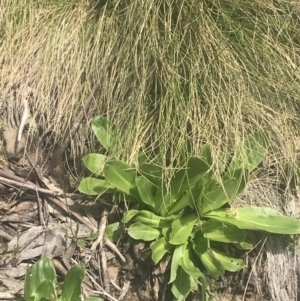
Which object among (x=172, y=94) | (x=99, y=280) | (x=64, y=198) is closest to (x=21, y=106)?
(x=64, y=198)

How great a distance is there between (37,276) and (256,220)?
65cm

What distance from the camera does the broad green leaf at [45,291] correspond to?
4.52ft

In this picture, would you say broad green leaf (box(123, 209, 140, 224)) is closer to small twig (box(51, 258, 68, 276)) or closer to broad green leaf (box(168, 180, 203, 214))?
broad green leaf (box(168, 180, 203, 214))

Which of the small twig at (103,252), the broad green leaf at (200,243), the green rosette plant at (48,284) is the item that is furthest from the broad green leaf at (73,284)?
the broad green leaf at (200,243)

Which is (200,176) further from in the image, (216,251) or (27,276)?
(27,276)

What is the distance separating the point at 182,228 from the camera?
4.89 ft

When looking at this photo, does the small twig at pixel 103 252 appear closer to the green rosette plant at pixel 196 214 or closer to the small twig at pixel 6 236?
the green rosette plant at pixel 196 214

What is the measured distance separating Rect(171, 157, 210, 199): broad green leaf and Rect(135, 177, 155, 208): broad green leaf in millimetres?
64

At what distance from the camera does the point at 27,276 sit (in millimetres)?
1407

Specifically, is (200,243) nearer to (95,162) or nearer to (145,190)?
(145,190)

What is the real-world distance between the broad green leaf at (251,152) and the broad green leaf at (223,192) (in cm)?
3

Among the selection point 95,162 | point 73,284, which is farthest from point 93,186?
point 73,284

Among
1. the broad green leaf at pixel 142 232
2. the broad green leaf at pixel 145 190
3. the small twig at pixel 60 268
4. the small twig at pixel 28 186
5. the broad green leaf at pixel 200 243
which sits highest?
the broad green leaf at pixel 145 190

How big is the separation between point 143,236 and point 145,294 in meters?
0.19
